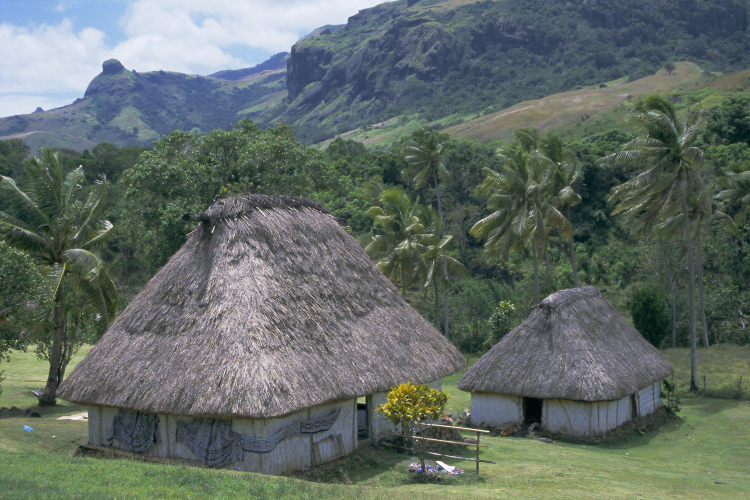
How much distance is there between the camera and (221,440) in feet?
40.0

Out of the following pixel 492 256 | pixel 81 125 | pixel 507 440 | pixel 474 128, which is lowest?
pixel 507 440

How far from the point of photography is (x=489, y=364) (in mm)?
20016

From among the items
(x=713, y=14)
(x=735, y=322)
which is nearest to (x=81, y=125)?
(x=713, y=14)

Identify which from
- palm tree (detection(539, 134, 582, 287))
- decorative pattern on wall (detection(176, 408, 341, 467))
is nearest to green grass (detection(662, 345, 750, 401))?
palm tree (detection(539, 134, 582, 287))

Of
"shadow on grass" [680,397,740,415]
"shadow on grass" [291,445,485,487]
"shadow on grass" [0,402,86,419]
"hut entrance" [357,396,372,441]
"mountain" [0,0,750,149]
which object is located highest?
"mountain" [0,0,750,149]

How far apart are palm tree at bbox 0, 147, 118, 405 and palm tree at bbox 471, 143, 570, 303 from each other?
671 inches

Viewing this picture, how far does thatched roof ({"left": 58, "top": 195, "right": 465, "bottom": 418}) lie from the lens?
11.9 m

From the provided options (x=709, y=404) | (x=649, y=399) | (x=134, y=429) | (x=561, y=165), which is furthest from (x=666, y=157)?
(x=134, y=429)

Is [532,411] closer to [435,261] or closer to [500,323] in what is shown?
[500,323]

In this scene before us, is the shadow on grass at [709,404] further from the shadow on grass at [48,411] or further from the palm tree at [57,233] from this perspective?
the shadow on grass at [48,411]

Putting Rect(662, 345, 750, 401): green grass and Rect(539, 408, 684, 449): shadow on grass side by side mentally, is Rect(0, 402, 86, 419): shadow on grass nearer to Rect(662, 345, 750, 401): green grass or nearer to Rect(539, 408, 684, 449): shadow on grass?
Rect(539, 408, 684, 449): shadow on grass

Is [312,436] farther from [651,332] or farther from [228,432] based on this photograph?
[651,332]

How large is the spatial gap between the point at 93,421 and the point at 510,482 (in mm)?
9743

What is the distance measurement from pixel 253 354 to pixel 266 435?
1.66m
